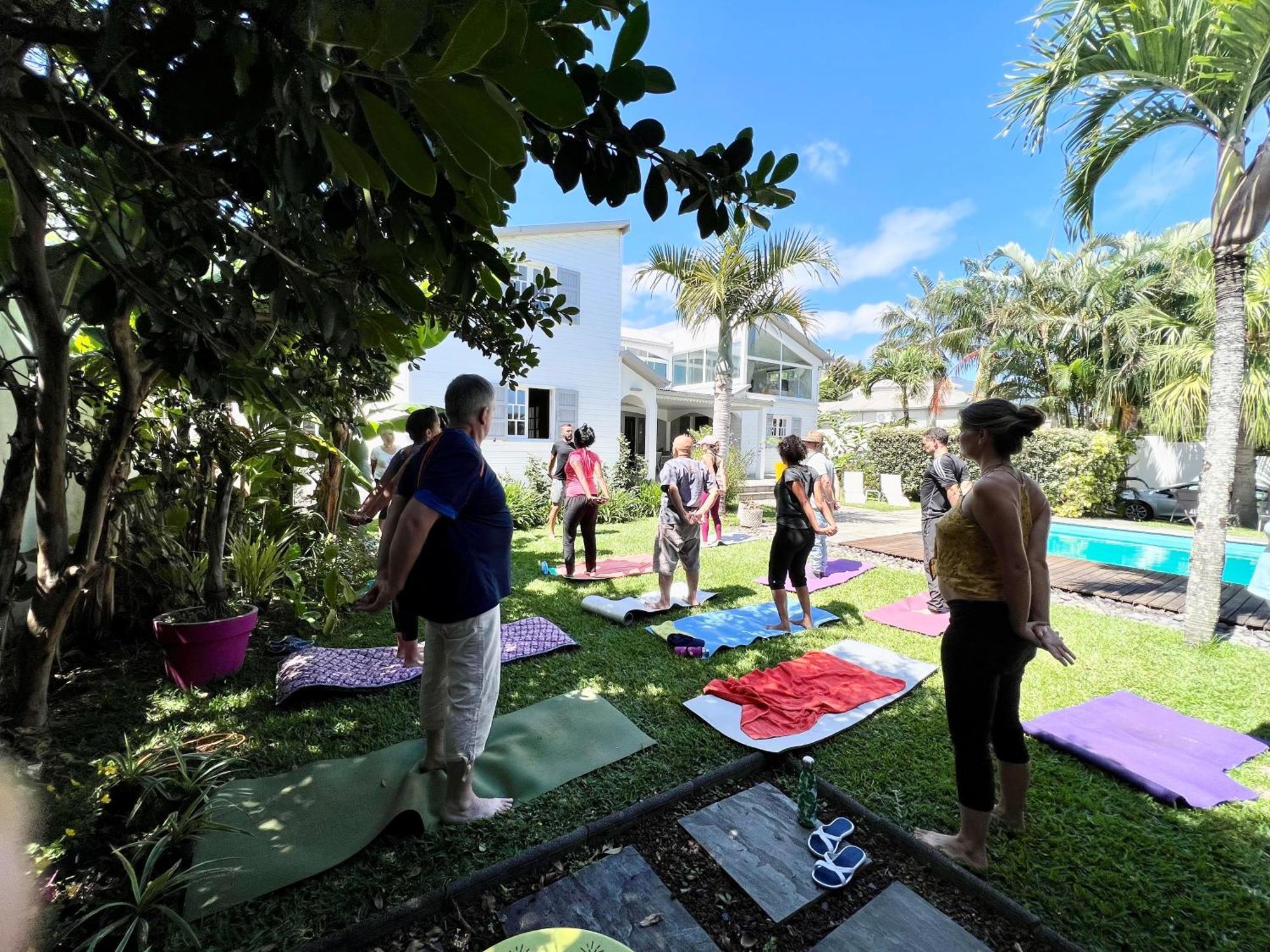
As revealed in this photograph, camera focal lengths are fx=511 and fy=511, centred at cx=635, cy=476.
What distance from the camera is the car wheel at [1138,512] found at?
1331 centimetres

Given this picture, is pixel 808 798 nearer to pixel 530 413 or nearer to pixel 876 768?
pixel 876 768

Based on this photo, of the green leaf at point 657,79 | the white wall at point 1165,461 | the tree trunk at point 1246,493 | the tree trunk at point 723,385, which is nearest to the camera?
the green leaf at point 657,79

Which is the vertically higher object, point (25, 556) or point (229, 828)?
point (25, 556)

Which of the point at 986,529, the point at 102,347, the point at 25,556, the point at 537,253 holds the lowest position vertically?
the point at 25,556

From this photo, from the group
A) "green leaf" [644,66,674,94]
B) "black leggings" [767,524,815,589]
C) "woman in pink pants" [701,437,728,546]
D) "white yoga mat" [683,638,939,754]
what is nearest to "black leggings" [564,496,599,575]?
"woman in pink pants" [701,437,728,546]

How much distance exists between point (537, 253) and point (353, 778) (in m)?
13.1

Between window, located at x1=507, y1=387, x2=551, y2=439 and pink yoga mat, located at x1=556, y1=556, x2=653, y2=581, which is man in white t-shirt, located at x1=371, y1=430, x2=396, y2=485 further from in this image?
window, located at x1=507, y1=387, x2=551, y2=439

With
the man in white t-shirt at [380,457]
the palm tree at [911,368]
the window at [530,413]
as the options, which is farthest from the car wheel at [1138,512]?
the man in white t-shirt at [380,457]

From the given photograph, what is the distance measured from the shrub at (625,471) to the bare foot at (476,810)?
10.0 metres

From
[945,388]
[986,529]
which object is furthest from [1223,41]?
[945,388]

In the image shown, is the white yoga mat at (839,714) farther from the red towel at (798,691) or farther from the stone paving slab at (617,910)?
the stone paving slab at (617,910)

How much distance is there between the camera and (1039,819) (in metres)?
2.61

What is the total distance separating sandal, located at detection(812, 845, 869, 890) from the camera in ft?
7.15

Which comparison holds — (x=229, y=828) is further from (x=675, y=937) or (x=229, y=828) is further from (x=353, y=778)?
(x=675, y=937)
